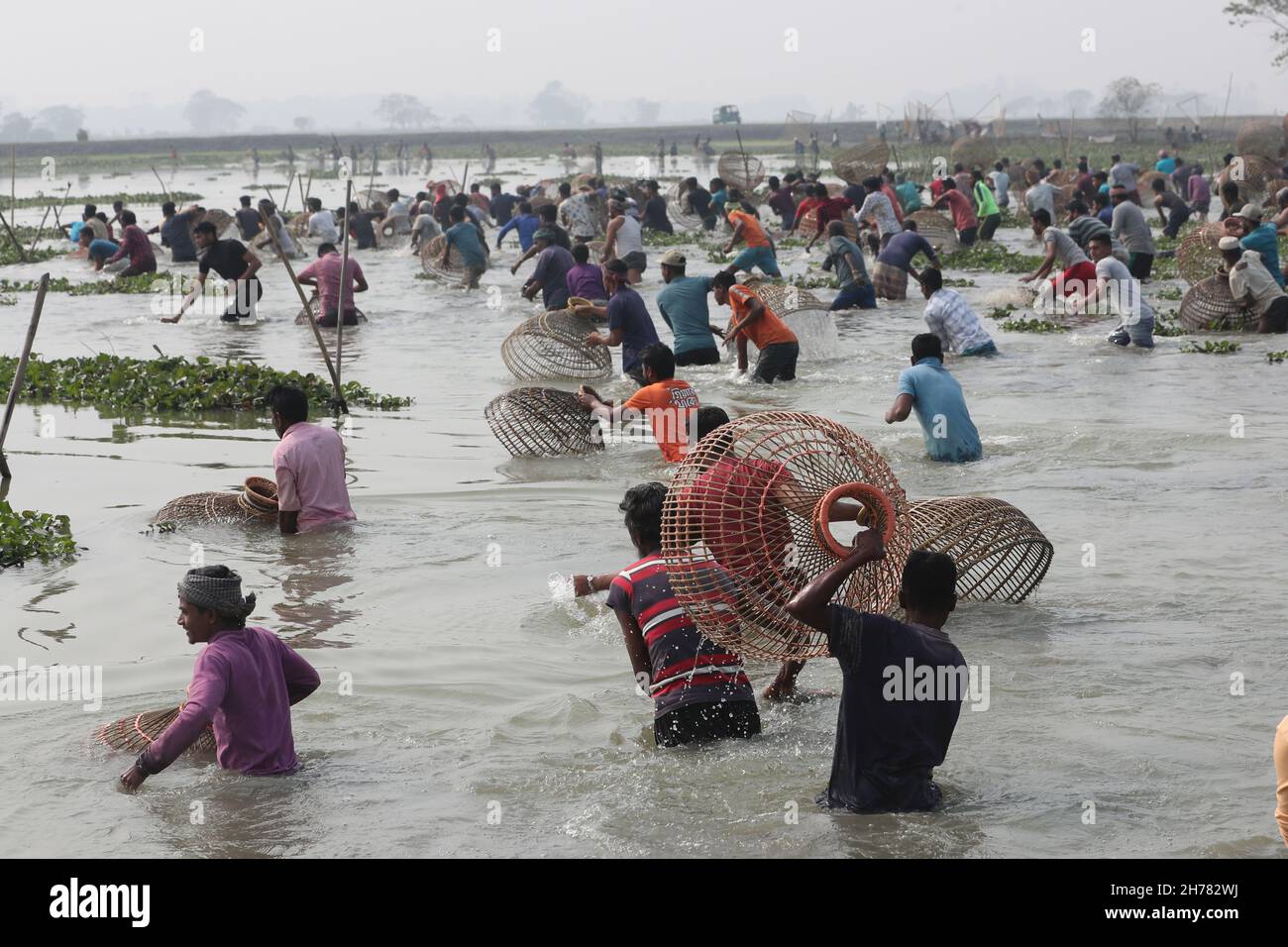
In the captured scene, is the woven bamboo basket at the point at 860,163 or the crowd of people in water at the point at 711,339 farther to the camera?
the woven bamboo basket at the point at 860,163

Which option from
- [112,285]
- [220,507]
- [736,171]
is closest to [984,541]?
[220,507]

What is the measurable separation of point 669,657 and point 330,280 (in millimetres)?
14135

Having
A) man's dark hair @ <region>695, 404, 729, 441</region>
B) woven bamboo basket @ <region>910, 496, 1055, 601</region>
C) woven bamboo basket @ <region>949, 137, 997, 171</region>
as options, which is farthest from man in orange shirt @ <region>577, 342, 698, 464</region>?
woven bamboo basket @ <region>949, 137, 997, 171</region>

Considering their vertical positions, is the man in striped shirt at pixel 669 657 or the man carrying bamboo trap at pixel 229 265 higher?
the man carrying bamboo trap at pixel 229 265

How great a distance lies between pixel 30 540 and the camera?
31.4 ft

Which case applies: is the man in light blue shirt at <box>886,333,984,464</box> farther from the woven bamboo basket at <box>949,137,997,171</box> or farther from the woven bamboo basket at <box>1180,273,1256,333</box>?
the woven bamboo basket at <box>949,137,997,171</box>

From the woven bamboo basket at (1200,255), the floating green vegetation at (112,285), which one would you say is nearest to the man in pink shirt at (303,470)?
the woven bamboo basket at (1200,255)

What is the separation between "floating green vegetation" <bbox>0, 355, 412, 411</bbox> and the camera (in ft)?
47.8

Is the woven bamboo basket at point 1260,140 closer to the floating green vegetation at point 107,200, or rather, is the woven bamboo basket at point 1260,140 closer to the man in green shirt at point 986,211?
the man in green shirt at point 986,211

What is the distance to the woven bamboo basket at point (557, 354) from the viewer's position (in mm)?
15508

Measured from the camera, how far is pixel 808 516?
→ 5598mm

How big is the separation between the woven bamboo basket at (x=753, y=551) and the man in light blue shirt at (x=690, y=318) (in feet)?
30.0

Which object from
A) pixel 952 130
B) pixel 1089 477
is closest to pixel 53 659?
pixel 1089 477

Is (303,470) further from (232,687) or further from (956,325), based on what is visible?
(956,325)
